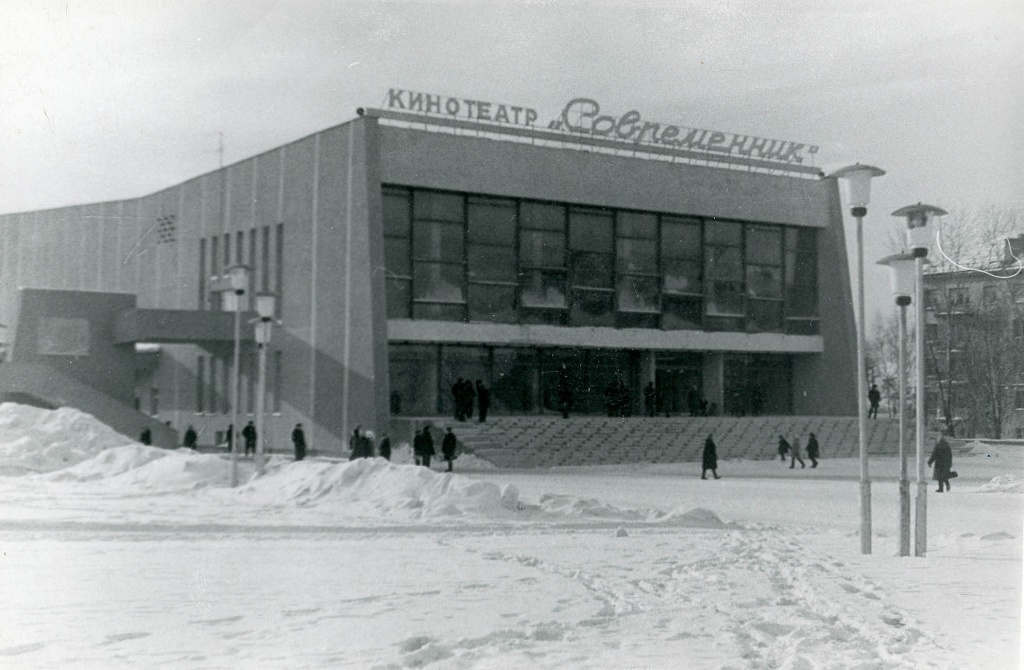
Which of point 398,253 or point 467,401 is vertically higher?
point 398,253

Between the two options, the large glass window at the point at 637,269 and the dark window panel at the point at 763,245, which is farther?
the dark window panel at the point at 763,245

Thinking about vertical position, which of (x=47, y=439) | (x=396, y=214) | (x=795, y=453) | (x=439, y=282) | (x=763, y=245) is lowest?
(x=795, y=453)

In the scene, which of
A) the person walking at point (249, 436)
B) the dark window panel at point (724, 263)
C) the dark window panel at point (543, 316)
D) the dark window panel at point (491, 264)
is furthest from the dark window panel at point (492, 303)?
the dark window panel at point (724, 263)

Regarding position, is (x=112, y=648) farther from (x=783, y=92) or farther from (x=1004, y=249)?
(x=783, y=92)

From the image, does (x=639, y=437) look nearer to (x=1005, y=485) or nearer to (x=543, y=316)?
(x=543, y=316)

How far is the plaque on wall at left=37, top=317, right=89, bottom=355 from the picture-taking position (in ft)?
99.6

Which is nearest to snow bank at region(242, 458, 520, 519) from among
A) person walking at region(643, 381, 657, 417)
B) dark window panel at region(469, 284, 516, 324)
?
dark window panel at region(469, 284, 516, 324)

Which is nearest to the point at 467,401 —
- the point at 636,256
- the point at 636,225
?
the point at 636,256

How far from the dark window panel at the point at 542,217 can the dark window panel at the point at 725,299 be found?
274 inches

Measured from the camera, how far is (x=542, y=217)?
36.0 meters

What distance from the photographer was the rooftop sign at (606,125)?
3288cm

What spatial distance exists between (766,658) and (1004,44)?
6.88 m

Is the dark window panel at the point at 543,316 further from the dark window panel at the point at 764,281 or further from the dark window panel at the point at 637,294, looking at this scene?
the dark window panel at the point at 764,281

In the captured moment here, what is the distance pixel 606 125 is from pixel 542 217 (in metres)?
3.85
